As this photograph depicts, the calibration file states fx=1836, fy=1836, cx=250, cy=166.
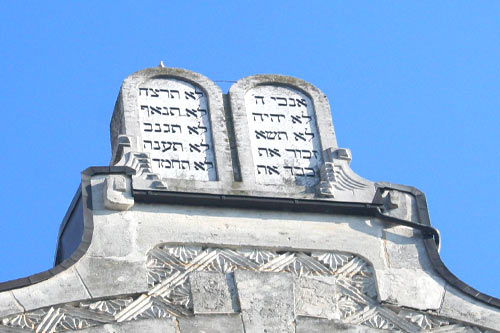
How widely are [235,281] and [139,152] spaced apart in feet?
6.65

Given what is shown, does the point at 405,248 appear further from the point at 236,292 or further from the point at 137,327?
the point at 137,327

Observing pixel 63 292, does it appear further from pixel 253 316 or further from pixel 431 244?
pixel 431 244

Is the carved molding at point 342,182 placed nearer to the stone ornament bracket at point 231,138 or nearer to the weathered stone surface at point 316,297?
the stone ornament bracket at point 231,138

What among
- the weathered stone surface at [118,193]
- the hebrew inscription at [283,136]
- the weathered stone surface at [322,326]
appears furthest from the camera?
the hebrew inscription at [283,136]

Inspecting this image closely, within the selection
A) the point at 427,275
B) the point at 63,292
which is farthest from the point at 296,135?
the point at 63,292

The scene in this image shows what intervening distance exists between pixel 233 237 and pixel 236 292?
2.70ft

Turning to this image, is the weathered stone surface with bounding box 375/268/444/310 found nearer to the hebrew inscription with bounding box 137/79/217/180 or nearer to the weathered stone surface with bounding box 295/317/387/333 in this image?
the weathered stone surface with bounding box 295/317/387/333

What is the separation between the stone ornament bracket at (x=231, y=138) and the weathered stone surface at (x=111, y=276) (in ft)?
2.75

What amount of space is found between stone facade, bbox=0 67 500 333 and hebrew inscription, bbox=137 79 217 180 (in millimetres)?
16

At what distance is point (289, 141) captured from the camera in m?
20.6

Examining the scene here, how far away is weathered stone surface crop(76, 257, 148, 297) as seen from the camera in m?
→ 18.3

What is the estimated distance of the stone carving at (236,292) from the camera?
1812cm

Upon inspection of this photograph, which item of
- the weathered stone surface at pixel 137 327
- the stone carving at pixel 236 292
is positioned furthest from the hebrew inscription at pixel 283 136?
the weathered stone surface at pixel 137 327

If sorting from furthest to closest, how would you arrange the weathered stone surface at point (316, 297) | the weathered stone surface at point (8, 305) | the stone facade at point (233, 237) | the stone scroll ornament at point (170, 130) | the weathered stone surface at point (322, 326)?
the stone scroll ornament at point (170, 130), the weathered stone surface at point (316, 297), the weathered stone surface at point (322, 326), the stone facade at point (233, 237), the weathered stone surface at point (8, 305)
